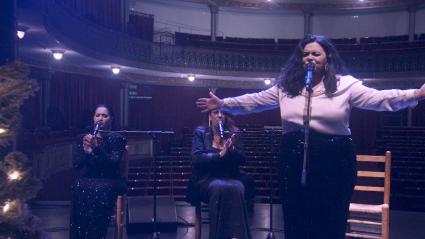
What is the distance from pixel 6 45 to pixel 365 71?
14.2m

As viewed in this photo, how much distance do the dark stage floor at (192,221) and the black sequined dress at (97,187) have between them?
0.62m

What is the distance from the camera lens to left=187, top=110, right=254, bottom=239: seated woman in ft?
12.1

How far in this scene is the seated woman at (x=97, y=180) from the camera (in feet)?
12.1

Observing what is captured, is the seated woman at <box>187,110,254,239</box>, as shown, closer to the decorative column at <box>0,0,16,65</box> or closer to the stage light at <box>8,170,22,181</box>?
the decorative column at <box>0,0,16,65</box>

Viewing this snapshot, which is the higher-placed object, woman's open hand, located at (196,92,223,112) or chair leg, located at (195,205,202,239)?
woman's open hand, located at (196,92,223,112)

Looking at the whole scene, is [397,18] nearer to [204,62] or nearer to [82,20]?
[204,62]

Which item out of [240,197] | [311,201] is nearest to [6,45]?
[311,201]

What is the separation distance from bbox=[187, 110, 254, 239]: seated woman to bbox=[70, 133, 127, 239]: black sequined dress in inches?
25.8

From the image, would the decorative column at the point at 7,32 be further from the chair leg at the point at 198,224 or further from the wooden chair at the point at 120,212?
the chair leg at the point at 198,224

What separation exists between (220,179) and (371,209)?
1.28 m

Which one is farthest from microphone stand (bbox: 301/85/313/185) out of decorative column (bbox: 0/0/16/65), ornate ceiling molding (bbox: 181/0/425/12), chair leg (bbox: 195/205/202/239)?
ornate ceiling molding (bbox: 181/0/425/12)

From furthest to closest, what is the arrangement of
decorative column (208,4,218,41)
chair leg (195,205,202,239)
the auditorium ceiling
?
decorative column (208,4,218,41)
the auditorium ceiling
chair leg (195,205,202,239)

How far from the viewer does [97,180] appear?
3.83 metres

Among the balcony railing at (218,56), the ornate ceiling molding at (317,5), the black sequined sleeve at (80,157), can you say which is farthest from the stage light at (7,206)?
the ornate ceiling molding at (317,5)
